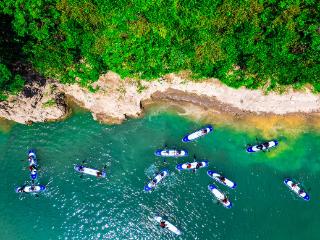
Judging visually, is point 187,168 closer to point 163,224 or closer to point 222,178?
point 222,178

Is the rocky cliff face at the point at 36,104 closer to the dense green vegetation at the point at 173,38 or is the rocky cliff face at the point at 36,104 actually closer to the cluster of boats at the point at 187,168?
the dense green vegetation at the point at 173,38

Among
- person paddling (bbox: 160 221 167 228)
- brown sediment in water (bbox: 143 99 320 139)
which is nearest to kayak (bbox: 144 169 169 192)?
person paddling (bbox: 160 221 167 228)

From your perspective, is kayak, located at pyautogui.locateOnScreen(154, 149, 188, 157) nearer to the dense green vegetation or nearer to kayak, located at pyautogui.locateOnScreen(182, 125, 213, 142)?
kayak, located at pyautogui.locateOnScreen(182, 125, 213, 142)

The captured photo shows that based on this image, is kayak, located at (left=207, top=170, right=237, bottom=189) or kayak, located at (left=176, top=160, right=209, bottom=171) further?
kayak, located at (left=176, top=160, right=209, bottom=171)

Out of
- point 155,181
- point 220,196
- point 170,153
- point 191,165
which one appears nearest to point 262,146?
point 220,196

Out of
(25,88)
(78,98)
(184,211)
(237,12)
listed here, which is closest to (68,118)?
(78,98)

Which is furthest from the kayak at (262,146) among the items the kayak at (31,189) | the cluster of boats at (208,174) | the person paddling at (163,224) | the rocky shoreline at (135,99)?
the kayak at (31,189)
